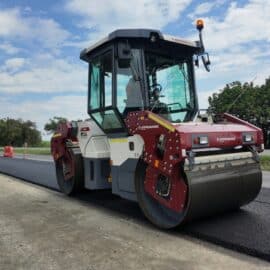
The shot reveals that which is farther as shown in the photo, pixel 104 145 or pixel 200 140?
pixel 104 145

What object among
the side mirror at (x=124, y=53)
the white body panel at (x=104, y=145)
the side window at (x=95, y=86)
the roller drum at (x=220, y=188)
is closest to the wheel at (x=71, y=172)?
the white body panel at (x=104, y=145)

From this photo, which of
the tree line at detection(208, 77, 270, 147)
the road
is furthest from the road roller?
the tree line at detection(208, 77, 270, 147)

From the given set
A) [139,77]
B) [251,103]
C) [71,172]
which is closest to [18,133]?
[251,103]

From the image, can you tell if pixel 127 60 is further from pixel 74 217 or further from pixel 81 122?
pixel 74 217

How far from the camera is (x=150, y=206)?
4773 millimetres

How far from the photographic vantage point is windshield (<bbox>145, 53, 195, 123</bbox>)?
5195 millimetres

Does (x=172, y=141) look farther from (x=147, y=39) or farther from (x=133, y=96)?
(x=147, y=39)

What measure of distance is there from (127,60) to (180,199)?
6.27ft

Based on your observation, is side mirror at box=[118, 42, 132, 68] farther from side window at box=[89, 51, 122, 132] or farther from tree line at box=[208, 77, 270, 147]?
tree line at box=[208, 77, 270, 147]

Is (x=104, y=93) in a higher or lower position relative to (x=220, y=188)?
higher

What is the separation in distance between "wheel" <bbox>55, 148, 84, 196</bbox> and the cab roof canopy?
6.12 feet

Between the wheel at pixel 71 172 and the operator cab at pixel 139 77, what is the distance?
3.24 ft

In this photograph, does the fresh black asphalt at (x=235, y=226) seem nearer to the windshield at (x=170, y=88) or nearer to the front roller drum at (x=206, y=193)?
the front roller drum at (x=206, y=193)

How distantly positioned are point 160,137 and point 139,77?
1005 millimetres
